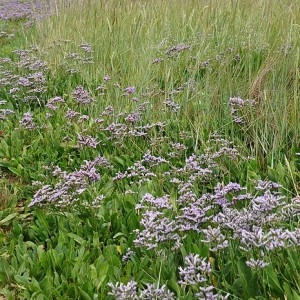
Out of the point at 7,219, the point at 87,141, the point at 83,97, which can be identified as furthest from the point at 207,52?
the point at 7,219

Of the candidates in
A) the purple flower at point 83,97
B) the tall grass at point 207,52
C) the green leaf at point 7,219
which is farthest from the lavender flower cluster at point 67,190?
the purple flower at point 83,97

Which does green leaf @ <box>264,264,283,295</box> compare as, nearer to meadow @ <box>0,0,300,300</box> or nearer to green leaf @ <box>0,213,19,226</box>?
meadow @ <box>0,0,300,300</box>

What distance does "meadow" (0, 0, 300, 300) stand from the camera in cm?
204

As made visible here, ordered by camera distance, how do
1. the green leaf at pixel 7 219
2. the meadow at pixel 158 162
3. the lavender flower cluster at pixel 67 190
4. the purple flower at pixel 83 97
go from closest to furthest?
the meadow at pixel 158 162 → the lavender flower cluster at pixel 67 190 → the green leaf at pixel 7 219 → the purple flower at pixel 83 97

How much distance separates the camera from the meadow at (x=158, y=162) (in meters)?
2.04

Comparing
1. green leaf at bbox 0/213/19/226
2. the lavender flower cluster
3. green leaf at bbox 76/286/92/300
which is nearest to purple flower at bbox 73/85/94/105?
the lavender flower cluster

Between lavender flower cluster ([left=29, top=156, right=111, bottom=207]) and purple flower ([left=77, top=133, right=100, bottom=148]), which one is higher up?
lavender flower cluster ([left=29, top=156, right=111, bottom=207])

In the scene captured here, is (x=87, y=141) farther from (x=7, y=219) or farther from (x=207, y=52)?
(x=207, y=52)

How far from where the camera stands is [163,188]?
3.13 metres

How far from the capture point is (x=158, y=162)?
3.12m

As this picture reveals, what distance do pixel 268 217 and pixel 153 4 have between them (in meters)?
5.35

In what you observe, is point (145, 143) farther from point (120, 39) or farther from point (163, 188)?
point (120, 39)

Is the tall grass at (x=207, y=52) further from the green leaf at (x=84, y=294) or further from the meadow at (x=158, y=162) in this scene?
the green leaf at (x=84, y=294)

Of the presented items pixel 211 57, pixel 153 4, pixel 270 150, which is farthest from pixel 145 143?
pixel 153 4
